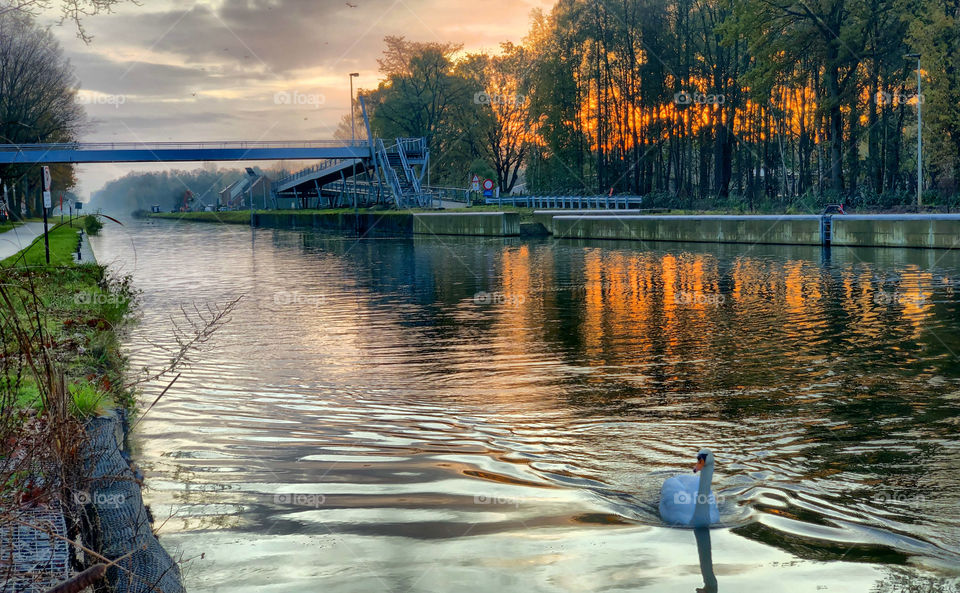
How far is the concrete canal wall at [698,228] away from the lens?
3884 centimetres

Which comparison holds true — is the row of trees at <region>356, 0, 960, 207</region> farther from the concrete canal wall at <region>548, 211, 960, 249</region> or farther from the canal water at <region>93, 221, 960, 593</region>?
the canal water at <region>93, 221, 960, 593</region>

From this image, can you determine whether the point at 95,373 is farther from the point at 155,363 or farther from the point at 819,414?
the point at 819,414

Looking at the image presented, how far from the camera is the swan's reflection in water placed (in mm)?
6035

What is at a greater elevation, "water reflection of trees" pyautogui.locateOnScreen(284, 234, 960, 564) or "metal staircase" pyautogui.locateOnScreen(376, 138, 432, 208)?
"metal staircase" pyautogui.locateOnScreen(376, 138, 432, 208)

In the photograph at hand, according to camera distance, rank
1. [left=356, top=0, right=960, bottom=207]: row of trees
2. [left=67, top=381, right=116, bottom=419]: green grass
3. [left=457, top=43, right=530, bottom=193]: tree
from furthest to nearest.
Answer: [left=457, top=43, right=530, bottom=193]: tree → [left=356, top=0, right=960, bottom=207]: row of trees → [left=67, top=381, right=116, bottom=419]: green grass

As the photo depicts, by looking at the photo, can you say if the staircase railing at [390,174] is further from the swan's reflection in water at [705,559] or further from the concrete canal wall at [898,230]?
the swan's reflection in water at [705,559]

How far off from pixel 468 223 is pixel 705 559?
1955 inches

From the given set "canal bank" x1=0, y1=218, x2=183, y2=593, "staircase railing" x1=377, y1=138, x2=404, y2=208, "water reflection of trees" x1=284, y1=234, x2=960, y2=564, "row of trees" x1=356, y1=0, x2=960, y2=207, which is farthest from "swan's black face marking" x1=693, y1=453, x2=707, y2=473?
"staircase railing" x1=377, y1=138, x2=404, y2=208

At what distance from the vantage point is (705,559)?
6516 millimetres

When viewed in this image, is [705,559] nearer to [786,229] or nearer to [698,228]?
[786,229]

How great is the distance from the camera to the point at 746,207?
4744cm

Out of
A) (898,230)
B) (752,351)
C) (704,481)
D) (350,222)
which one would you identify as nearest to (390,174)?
(350,222)

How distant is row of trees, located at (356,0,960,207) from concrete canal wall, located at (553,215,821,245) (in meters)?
5.95

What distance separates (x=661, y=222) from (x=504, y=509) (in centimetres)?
3879
